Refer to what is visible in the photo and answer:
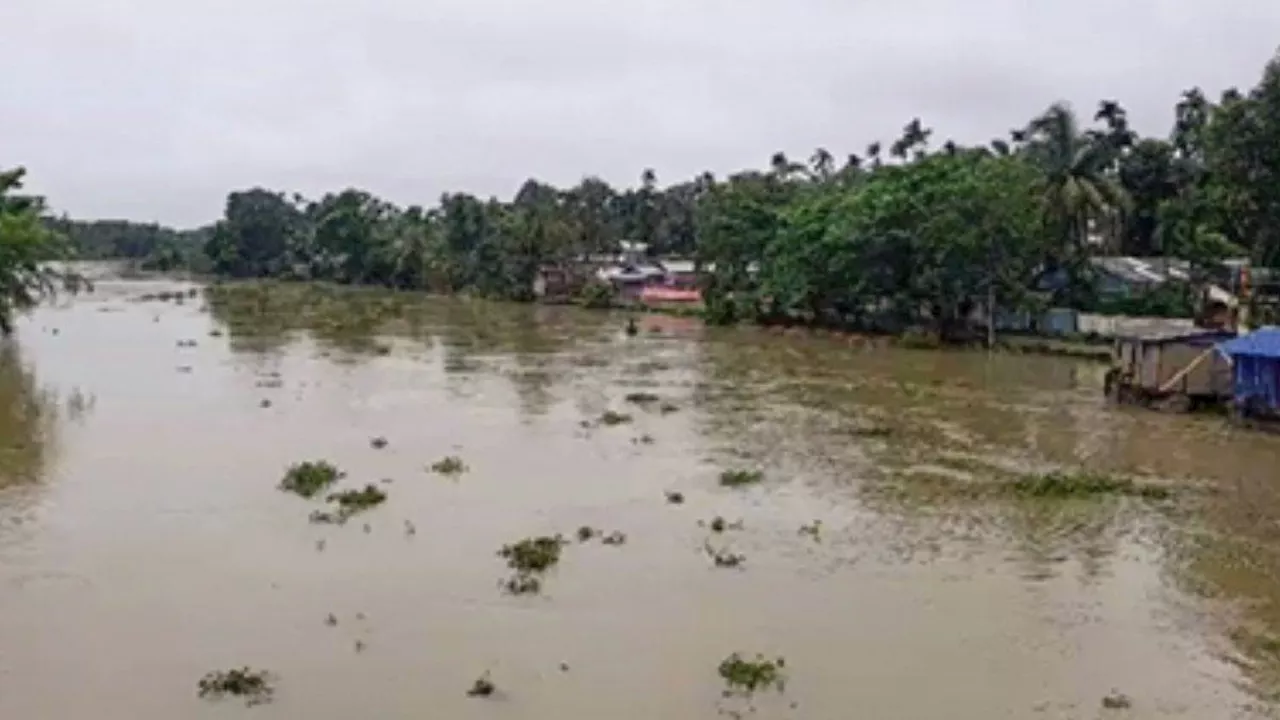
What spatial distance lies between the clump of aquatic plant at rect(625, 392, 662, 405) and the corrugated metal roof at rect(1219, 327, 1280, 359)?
1287 centimetres

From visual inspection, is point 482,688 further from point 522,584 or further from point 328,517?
point 328,517

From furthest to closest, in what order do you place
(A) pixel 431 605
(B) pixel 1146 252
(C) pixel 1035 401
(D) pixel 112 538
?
(B) pixel 1146 252 < (C) pixel 1035 401 < (D) pixel 112 538 < (A) pixel 431 605

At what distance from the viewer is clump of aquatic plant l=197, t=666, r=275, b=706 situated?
11.6m

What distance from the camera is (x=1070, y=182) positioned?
4956 cm

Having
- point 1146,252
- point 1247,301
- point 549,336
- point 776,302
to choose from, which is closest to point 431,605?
point 1247,301

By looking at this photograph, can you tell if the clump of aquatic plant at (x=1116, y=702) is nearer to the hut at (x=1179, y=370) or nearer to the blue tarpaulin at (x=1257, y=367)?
the blue tarpaulin at (x=1257, y=367)

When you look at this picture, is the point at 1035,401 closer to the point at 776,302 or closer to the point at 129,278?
the point at 776,302

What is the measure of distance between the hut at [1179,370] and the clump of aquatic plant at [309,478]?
62.1 ft

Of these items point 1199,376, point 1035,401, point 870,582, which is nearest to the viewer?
point 870,582

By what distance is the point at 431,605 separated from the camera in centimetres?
1446

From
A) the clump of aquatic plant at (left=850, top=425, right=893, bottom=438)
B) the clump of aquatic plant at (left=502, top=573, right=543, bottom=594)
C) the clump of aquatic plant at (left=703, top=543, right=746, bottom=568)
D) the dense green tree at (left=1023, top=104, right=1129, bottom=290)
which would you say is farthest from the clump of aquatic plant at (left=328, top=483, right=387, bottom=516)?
the dense green tree at (left=1023, top=104, right=1129, bottom=290)

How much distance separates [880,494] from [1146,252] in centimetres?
4349

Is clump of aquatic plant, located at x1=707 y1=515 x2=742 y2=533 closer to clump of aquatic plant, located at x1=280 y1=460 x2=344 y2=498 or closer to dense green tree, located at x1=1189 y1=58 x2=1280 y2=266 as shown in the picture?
clump of aquatic plant, located at x1=280 y1=460 x2=344 y2=498

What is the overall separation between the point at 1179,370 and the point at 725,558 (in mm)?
18402
